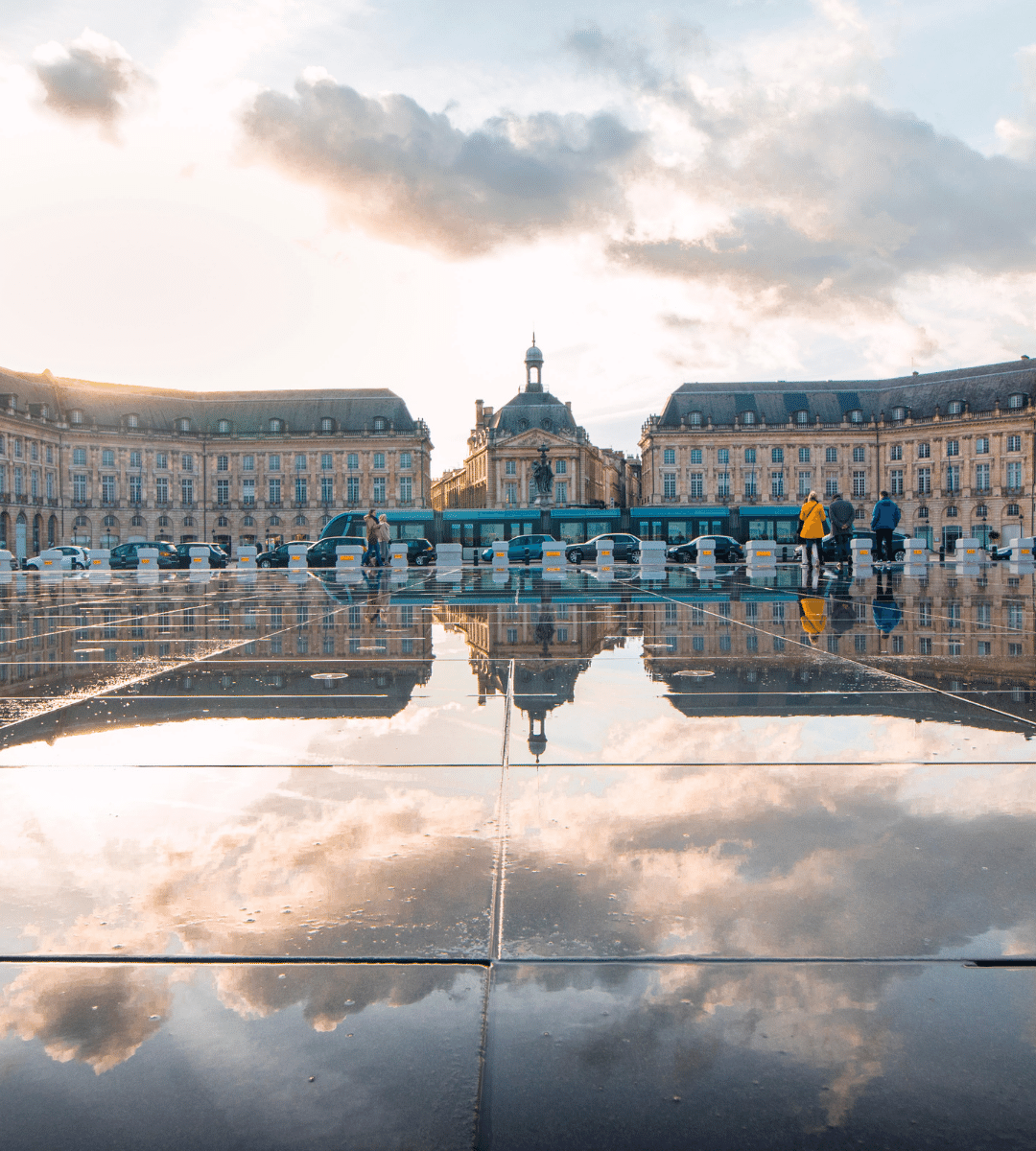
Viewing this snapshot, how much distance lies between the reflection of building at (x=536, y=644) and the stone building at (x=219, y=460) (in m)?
76.1

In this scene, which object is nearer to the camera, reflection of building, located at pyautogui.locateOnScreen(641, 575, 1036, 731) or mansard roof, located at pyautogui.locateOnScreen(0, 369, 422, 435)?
reflection of building, located at pyautogui.locateOnScreen(641, 575, 1036, 731)

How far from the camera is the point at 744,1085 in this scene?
5.18 ft

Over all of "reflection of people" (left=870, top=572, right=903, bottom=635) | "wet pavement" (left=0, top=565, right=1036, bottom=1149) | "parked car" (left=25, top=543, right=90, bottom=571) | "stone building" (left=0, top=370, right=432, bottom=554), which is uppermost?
"stone building" (left=0, top=370, right=432, bottom=554)

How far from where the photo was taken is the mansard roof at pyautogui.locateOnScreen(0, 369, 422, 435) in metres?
84.9

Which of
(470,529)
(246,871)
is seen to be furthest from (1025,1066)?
(470,529)

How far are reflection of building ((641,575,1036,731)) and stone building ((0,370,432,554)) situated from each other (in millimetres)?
78278

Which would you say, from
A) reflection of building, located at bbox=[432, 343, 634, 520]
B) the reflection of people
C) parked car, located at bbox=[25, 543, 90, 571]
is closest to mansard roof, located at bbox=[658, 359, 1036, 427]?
reflection of building, located at bbox=[432, 343, 634, 520]

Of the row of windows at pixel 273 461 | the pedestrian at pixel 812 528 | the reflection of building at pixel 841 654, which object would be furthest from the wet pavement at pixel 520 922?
the row of windows at pixel 273 461

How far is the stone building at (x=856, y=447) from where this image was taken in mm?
83688

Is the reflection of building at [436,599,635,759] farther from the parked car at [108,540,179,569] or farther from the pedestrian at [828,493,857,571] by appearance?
the parked car at [108,540,179,569]

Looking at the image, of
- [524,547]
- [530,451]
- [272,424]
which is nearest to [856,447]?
[530,451]

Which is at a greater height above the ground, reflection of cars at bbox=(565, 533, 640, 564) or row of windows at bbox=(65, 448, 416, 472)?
row of windows at bbox=(65, 448, 416, 472)

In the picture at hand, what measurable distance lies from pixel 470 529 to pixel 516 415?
47.1 m

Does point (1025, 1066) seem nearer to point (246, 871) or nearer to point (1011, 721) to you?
point (246, 871)
